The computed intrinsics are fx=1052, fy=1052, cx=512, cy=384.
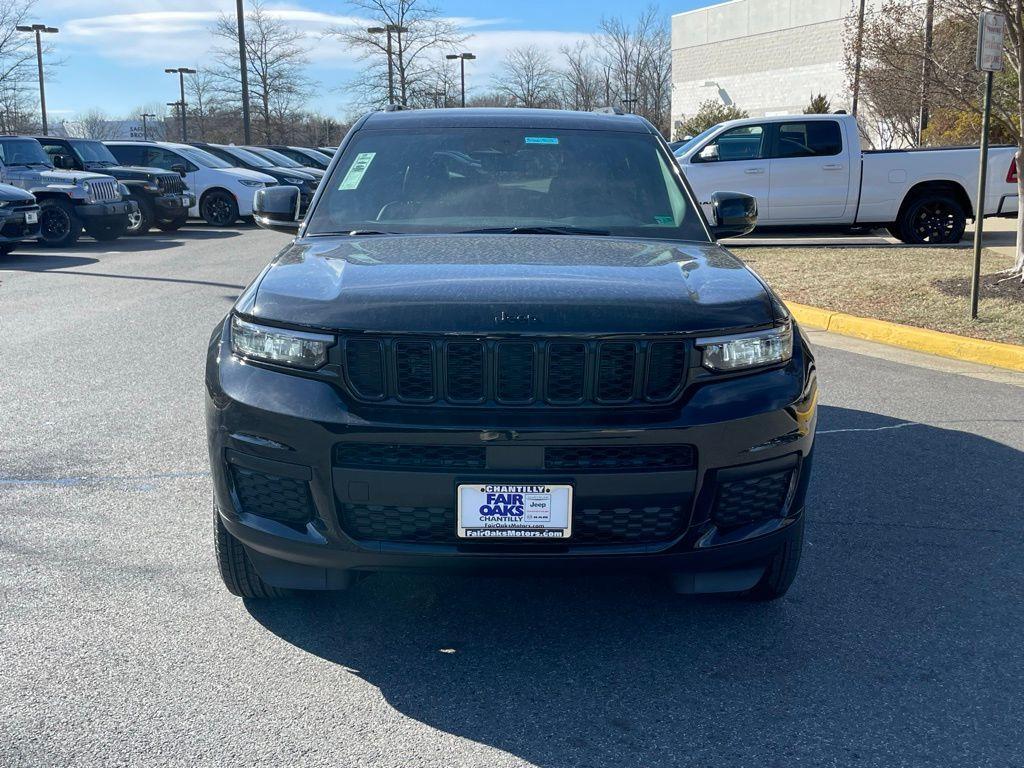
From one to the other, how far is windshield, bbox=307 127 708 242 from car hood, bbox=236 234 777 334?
1.67 ft

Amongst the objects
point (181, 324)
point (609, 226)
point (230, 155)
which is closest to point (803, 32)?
point (230, 155)

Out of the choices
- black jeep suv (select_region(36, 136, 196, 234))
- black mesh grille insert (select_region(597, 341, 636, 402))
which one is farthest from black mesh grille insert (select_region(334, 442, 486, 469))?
black jeep suv (select_region(36, 136, 196, 234))

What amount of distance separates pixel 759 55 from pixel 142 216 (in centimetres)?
4949

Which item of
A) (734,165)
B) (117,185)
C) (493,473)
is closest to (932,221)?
(734,165)

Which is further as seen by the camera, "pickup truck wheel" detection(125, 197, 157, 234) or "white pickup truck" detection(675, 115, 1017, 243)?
"pickup truck wheel" detection(125, 197, 157, 234)

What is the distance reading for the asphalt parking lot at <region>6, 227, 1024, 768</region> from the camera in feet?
9.34

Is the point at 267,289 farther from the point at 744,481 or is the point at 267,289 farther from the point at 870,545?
the point at 870,545

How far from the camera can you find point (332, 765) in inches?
107

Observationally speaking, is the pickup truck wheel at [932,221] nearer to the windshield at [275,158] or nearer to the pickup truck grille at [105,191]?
the pickup truck grille at [105,191]

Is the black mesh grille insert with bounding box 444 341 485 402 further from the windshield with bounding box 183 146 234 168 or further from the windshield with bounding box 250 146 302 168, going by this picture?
the windshield with bounding box 250 146 302 168

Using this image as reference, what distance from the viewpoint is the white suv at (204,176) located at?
72.7 feet

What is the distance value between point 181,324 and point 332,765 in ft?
25.0

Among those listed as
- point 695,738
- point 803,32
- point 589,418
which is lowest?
point 695,738

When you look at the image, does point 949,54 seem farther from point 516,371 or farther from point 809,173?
point 516,371
